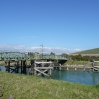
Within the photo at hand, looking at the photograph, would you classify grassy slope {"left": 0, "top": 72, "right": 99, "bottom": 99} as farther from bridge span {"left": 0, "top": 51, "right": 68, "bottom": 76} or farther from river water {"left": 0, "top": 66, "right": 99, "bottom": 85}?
bridge span {"left": 0, "top": 51, "right": 68, "bottom": 76}

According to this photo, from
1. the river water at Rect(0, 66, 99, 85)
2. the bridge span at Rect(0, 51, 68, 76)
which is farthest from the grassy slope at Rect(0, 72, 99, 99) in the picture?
the bridge span at Rect(0, 51, 68, 76)

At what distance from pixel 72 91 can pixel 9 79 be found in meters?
6.41

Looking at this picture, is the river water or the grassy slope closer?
the grassy slope

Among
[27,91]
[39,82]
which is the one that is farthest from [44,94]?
[39,82]

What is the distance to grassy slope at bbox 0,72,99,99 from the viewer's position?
16261mm

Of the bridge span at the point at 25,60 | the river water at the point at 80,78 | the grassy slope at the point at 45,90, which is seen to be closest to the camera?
the grassy slope at the point at 45,90

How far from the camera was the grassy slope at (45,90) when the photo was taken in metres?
16.3

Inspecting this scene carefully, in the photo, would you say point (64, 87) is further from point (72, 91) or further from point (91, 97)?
point (91, 97)

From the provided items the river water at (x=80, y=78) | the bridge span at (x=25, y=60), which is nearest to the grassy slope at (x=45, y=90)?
the river water at (x=80, y=78)

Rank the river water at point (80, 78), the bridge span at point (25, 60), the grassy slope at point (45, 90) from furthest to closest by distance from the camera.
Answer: the bridge span at point (25, 60) < the river water at point (80, 78) < the grassy slope at point (45, 90)

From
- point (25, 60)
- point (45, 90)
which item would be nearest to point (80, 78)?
point (25, 60)

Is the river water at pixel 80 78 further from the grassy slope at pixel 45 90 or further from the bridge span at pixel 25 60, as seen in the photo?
the grassy slope at pixel 45 90

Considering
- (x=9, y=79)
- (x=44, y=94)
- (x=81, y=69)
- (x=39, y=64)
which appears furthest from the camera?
(x=81, y=69)

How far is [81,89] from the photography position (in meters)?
17.6
